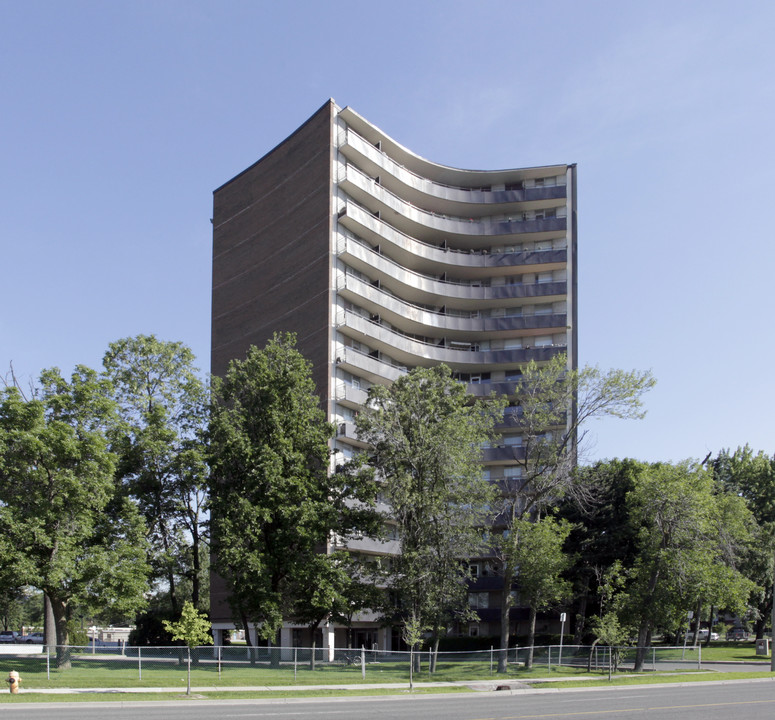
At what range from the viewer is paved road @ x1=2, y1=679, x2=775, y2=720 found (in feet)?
65.3

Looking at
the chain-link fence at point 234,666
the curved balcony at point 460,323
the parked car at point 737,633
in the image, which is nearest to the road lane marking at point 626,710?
the chain-link fence at point 234,666

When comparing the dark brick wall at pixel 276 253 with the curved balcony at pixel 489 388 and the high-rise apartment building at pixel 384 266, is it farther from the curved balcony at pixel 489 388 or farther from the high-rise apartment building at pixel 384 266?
the curved balcony at pixel 489 388

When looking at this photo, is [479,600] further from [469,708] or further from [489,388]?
[469,708]

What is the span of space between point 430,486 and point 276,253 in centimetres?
2795

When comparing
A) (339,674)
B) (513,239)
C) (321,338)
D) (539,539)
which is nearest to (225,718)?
(339,674)

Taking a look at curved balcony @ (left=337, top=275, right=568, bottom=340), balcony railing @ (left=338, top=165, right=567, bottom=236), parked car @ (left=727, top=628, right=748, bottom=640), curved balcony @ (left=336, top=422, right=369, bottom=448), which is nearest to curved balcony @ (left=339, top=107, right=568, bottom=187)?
balcony railing @ (left=338, top=165, right=567, bottom=236)

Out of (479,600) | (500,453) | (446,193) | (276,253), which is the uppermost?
(446,193)

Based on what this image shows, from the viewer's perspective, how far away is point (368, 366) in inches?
2314

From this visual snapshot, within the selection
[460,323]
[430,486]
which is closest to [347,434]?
[430,486]

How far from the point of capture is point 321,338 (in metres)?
56.7

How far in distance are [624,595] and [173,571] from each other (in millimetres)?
24240

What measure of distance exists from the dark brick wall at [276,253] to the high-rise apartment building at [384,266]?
116mm

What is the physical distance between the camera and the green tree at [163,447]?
139 ft

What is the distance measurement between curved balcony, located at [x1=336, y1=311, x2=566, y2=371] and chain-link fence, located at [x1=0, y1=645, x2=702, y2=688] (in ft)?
87.5
